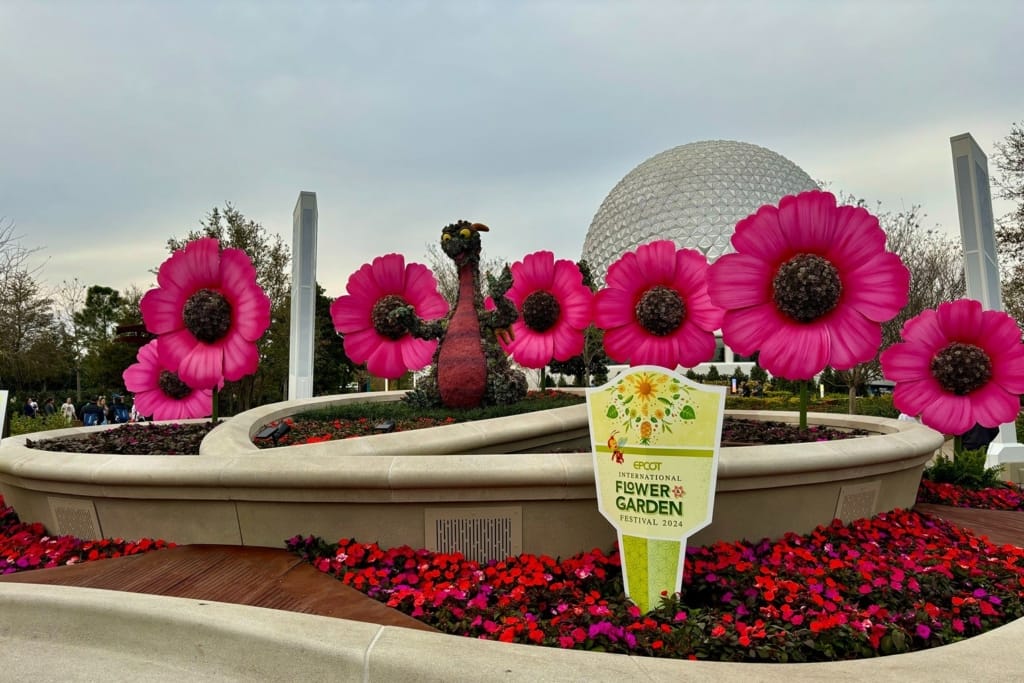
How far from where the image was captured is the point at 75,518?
5.23 metres

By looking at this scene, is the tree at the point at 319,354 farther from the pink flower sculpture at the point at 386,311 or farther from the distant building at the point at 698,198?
the distant building at the point at 698,198

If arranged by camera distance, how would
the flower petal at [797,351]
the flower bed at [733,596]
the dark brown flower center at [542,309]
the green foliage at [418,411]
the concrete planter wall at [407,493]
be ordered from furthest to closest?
the dark brown flower center at [542,309] → the green foliage at [418,411] → the flower petal at [797,351] → the concrete planter wall at [407,493] → the flower bed at [733,596]

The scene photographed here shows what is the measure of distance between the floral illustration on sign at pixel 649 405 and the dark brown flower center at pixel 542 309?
18.0 feet

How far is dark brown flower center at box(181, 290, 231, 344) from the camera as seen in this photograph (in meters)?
6.34

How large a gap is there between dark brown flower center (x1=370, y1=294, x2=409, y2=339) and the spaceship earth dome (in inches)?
1443

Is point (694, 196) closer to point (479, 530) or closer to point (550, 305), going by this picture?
point (550, 305)

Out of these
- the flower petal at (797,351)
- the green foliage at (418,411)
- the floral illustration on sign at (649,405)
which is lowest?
the green foliage at (418,411)

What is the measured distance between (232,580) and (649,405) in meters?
2.84

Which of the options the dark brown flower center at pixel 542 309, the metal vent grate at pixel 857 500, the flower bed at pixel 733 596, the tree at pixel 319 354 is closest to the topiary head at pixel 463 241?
the dark brown flower center at pixel 542 309

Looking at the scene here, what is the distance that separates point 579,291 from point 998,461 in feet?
23.2

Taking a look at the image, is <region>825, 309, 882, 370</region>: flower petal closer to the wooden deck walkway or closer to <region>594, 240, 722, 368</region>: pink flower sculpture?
<region>594, 240, 722, 368</region>: pink flower sculpture

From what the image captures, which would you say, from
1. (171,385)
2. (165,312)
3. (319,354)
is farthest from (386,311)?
(319,354)

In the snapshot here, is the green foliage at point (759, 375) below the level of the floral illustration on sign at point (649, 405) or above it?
below

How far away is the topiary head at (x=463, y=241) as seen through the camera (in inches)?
316
